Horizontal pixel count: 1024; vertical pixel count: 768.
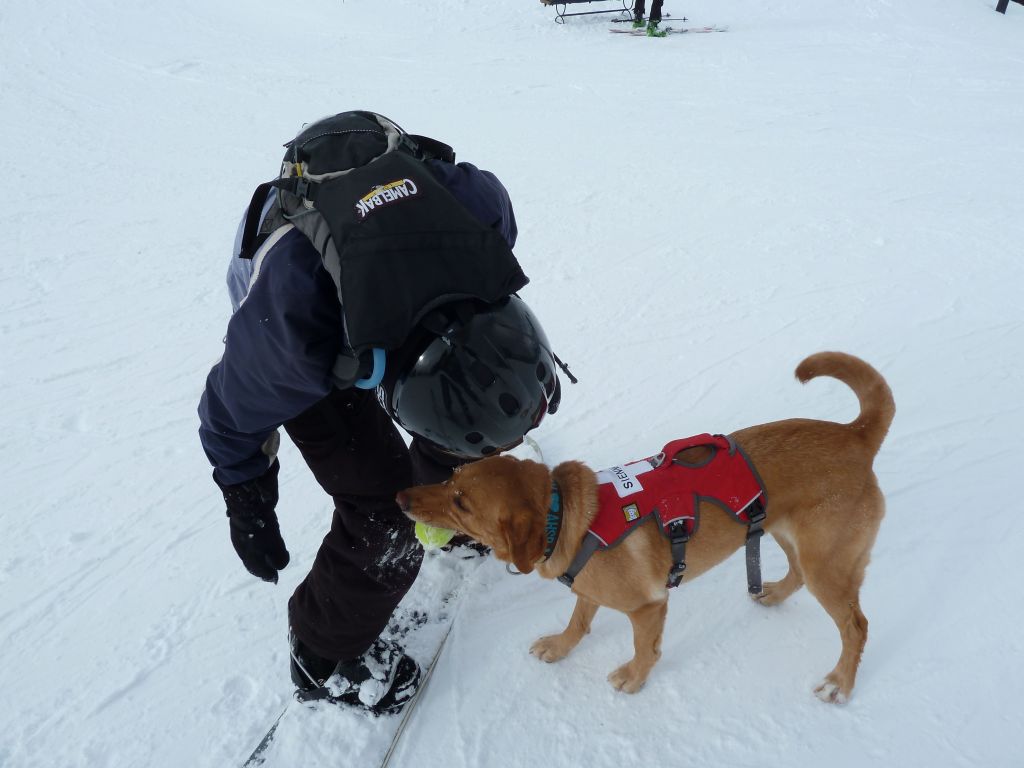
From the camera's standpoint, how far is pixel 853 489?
263 centimetres

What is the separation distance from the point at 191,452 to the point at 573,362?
269cm

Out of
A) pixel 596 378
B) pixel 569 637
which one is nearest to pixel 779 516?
pixel 569 637

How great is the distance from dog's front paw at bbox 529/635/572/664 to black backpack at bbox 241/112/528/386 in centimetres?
168

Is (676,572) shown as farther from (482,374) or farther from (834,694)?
(482,374)

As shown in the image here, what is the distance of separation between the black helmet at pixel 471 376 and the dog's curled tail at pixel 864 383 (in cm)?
120

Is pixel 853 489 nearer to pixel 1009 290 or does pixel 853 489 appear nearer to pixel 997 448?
pixel 997 448

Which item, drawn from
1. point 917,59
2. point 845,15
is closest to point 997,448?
point 917,59

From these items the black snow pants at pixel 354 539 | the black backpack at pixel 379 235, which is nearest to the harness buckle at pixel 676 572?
the black snow pants at pixel 354 539

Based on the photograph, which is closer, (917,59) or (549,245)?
(549,245)

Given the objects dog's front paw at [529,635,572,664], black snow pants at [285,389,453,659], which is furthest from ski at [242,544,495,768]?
dog's front paw at [529,635,572,664]

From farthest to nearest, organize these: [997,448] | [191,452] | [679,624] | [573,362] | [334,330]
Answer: [573,362], [191,452], [997,448], [679,624], [334,330]

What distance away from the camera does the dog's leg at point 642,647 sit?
2.71m

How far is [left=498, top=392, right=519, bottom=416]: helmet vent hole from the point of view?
205 cm

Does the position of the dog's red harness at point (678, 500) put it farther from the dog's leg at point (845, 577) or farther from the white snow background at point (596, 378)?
the white snow background at point (596, 378)
